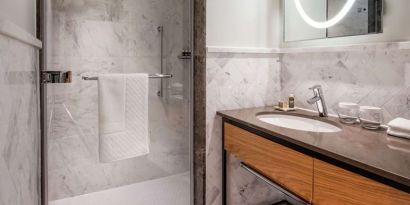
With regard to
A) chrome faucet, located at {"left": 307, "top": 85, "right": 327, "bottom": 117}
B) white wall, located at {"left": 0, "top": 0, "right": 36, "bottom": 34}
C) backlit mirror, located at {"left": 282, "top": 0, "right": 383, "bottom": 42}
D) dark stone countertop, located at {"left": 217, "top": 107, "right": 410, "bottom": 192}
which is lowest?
dark stone countertop, located at {"left": 217, "top": 107, "right": 410, "bottom": 192}

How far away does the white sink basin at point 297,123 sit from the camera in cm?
128

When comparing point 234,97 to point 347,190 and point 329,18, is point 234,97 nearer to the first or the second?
point 329,18

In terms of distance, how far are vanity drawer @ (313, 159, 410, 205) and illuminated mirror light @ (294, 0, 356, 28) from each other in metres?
0.87

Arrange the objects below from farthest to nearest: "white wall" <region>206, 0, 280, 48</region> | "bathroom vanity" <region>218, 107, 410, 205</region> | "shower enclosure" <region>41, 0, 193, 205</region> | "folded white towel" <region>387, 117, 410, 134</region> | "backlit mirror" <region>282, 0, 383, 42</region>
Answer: "shower enclosure" <region>41, 0, 193, 205</region> → "white wall" <region>206, 0, 280, 48</region> → "backlit mirror" <region>282, 0, 383, 42</region> → "folded white towel" <region>387, 117, 410, 134</region> → "bathroom vanity" <region>218, 107, 410, 205</region>

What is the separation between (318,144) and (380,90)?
1.88ft

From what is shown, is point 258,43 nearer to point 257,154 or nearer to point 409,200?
point 257,154

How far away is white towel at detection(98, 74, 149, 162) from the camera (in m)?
1.50

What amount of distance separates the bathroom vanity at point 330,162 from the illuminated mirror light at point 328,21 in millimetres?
542

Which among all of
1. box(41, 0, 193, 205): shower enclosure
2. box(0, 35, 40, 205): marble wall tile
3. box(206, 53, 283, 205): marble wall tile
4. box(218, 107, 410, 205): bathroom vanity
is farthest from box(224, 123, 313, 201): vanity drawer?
box(0, 35, 40, 205): marble wall tile

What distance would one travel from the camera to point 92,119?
6.36ft

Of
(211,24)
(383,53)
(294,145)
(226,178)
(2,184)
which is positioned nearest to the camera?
(2,184)

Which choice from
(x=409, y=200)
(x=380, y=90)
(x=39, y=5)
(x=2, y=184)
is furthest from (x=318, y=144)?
(x=39, y=5)

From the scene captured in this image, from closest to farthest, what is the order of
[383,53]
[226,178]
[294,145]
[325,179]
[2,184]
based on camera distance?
[2,184]
[325,179]
[294,145]
[383,53]
[226,178]

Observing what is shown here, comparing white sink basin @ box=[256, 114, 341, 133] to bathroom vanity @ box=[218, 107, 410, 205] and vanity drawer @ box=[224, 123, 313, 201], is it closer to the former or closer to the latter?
bathroom vanity @ box=[218, 107, 410, 205]
